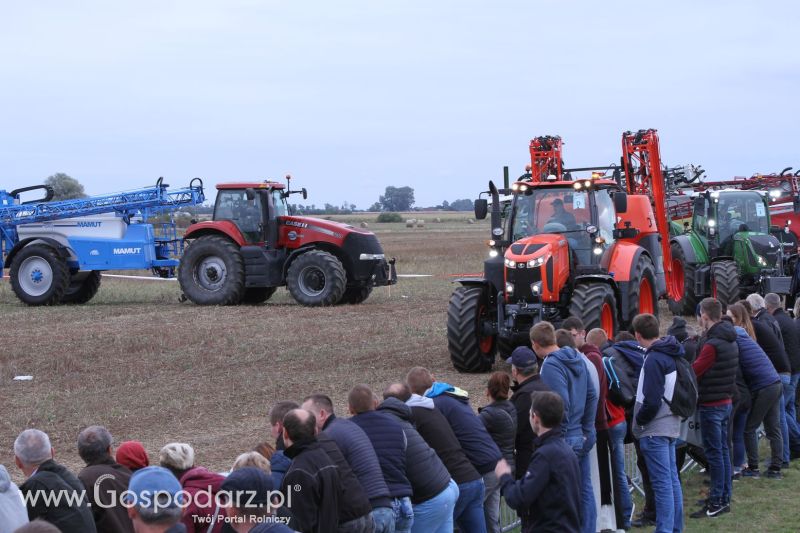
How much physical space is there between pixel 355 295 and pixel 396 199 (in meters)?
124

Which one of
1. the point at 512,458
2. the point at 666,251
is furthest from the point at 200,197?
the point at 512,458

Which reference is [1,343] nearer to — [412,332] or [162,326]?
[162,326]

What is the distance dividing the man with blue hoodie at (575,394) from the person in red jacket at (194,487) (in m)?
2.42

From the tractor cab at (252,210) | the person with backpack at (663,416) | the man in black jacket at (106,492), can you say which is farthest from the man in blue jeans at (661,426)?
the tractor cab at (252,210)

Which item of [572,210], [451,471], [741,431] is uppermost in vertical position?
[572,210]

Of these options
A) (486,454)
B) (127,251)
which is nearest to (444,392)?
(486,454)

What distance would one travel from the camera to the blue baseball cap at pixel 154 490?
442 centimetres

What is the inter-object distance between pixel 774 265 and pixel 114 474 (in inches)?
611

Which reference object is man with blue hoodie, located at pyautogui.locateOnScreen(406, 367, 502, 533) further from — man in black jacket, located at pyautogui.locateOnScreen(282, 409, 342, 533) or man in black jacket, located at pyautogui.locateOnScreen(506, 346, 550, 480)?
man in black jacket, located at pyautogui.locateOnScreen(282, 409, 342, 533)

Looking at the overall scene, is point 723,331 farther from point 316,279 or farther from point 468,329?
point 316,279

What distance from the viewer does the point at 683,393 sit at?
7383mm

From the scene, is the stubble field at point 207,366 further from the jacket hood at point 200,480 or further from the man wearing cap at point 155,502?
the man wearing cap at point 155,502

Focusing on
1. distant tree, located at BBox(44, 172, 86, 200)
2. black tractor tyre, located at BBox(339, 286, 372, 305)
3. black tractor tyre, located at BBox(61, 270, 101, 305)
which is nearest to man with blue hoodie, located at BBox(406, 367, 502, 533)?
black tractor tyre, located at BBox(339, 286, 372, 305)

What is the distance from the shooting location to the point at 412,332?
17.0 m
